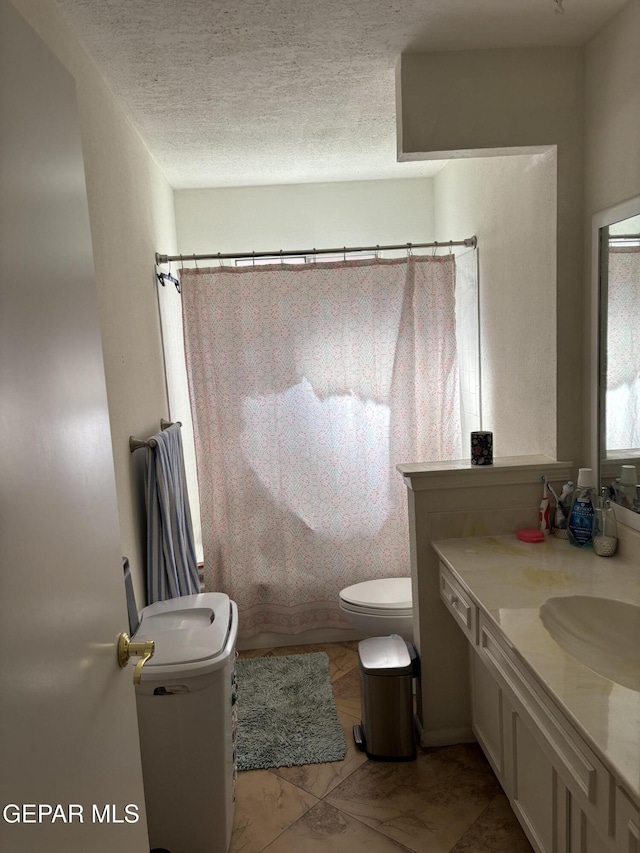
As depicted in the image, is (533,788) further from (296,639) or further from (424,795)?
(296,639)

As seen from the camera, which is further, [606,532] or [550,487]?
[550,487]

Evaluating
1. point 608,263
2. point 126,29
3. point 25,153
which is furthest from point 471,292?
point 25,153

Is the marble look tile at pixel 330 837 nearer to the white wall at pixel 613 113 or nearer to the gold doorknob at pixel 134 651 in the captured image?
the gold doorknob at pixel 134 651

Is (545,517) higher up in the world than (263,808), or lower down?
higher up

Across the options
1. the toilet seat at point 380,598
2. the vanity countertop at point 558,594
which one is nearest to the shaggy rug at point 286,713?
the toilet seat at point 380,598

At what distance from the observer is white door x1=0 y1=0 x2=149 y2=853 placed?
76 cm

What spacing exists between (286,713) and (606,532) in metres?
1.56

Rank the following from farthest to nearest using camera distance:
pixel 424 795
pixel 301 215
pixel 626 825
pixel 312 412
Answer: pixel 301 215, pixel 312 412, pixel 424 795, pixel 626 825

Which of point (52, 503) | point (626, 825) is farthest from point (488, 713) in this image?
point (52, 503)

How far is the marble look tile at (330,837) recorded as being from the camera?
2018 mm

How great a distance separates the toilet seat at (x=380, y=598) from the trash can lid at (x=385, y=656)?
19 centimetres

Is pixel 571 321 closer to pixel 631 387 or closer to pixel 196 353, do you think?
pixel 631 387

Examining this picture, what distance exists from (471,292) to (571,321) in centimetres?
100

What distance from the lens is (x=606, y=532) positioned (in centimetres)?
204
